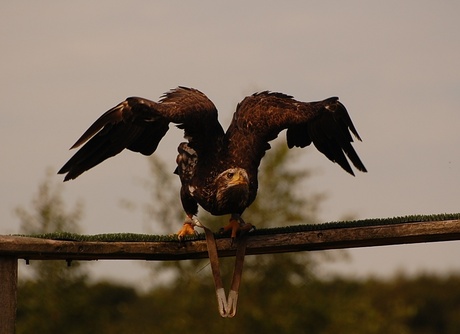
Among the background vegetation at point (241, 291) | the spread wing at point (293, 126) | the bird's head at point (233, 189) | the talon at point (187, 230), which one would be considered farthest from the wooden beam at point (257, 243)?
the background vegetation at point (241, 291)

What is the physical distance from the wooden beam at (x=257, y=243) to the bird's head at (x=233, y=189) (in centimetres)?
77

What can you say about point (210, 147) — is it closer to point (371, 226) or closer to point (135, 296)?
point (371, 226)

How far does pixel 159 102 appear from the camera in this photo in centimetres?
998

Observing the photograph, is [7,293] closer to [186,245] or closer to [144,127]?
[186,245]

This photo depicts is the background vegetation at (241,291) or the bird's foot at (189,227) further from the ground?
the background vegetation at (241,291)

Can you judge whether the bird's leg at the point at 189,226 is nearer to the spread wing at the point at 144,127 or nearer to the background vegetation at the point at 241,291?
the spread wing at the point at 144,127

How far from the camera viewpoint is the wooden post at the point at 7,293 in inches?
310

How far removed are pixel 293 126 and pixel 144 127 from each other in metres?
1.33

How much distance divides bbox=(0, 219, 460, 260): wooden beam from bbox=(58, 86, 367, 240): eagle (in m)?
0.38

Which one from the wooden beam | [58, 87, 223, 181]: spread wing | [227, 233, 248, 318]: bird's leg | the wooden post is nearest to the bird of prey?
[58, 87, 223, 181]: spread wing

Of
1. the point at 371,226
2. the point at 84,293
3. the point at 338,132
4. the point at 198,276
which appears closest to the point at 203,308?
the point at 198,276

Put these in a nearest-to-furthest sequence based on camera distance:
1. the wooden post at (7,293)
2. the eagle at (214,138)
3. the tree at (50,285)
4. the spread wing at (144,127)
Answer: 1. the wooden post at (7,293)
2. the spread wing at (144,127)
3. the eagle at (214,138)
4. the tree at (50,285)

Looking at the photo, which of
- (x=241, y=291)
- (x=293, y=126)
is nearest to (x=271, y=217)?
(x=241, y=291)

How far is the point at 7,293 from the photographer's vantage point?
7.92 m
